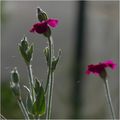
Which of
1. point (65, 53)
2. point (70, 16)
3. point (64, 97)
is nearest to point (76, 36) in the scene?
point (65, 53)

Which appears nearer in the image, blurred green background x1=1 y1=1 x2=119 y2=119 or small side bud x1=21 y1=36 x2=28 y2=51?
small side bud x1=21 y1=36 x2=28 y2=51

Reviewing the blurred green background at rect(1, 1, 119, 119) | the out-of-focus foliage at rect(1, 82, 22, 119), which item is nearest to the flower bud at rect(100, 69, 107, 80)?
the blurred green background at rect(1, 1, 119, 119)

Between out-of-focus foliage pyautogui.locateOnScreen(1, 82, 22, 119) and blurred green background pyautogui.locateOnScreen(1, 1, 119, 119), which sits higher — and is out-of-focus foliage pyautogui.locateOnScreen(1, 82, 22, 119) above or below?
below

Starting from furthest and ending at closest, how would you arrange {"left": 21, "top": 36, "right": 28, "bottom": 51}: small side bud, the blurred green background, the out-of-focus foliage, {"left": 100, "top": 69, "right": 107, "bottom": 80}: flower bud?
the blurred green background < the out-of-focus foliage < {"left": 100, "top": 69, "right": 107, "bottom": 80}: flower bud < {"left": 21, "top": 36, "right": 28, "bottom": 51}: small side bud

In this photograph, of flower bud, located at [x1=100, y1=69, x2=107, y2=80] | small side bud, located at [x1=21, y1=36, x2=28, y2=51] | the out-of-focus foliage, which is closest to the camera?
small side bud, located at [x1=21, y1=36, x2=28, y2=51]

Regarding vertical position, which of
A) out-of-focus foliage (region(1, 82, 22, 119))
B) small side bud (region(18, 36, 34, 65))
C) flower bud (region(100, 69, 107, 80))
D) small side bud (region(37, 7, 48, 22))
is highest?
small side bud (region(37, 7, 48, 22))

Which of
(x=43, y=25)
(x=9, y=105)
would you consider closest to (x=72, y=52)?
(x=9, y=105)

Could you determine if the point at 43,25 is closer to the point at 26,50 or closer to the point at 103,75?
the point at 26,50

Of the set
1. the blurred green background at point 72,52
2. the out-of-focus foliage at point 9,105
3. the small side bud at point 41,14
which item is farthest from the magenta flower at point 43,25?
the out-of-focus foliage at point 9,105

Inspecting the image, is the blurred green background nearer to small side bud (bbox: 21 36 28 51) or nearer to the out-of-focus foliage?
the out-of-focus foliage
